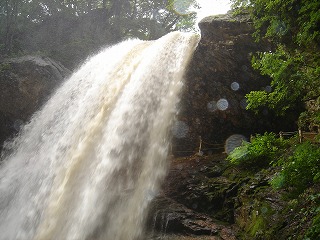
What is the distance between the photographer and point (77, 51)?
68.2ft

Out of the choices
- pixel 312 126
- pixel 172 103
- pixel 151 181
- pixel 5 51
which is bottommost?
pixel 151 181

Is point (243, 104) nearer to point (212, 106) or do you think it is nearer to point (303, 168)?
point (212, 106)

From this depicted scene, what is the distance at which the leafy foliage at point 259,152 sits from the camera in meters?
7.54

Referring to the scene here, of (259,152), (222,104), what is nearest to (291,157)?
(259,152)

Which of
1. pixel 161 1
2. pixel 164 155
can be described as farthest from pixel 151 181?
pixel 161 1

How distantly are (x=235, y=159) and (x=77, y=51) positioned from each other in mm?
16214

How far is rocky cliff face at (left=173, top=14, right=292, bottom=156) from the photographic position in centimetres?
1180

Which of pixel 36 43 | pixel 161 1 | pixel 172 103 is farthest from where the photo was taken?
pixel 161 1

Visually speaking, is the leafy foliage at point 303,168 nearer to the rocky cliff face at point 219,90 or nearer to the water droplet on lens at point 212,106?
the rocky cliff face at point 219,90

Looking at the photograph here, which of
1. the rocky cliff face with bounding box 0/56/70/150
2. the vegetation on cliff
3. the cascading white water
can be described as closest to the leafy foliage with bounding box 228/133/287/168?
the vegetation on cliff

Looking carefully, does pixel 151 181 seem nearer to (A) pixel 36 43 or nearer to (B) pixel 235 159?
(B) pixel 235 159

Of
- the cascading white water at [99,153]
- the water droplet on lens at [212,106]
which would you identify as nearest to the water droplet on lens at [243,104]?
the water droplet on lens at [212,106]

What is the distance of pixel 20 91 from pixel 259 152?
13.1 metres

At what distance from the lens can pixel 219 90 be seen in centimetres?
1200
